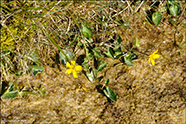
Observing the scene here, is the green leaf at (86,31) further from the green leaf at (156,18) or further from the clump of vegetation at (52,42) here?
the green leaf at (156,18)

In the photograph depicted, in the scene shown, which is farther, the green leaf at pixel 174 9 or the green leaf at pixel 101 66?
the green leaf at pixel 174 9

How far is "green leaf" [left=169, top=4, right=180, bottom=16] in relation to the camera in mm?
2645

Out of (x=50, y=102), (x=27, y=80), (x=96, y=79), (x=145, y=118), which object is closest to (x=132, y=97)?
(x=145, y=118)

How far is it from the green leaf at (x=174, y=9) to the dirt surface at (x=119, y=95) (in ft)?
1.46

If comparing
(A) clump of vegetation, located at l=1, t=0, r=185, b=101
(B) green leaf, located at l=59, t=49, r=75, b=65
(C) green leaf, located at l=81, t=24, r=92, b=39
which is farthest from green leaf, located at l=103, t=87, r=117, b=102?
(C) green leaf, located at l=81, t=24, r=92, b=39

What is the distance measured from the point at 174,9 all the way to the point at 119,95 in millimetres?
1416

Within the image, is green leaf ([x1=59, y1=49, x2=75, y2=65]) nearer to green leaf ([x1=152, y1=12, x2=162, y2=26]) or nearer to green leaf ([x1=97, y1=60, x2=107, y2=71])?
green leaf ([x1=97, y1=60, x2=107, y2=71])

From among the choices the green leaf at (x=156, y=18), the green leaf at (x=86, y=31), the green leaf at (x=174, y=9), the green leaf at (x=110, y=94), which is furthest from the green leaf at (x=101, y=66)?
the green leaf at (x=174, y=9)

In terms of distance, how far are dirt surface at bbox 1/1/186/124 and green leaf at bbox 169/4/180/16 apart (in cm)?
45

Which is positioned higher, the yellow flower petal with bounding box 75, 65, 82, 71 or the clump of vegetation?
the clump of vegetation

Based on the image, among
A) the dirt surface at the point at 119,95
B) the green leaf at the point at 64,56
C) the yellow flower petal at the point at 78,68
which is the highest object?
the green leaf at the point at 64,56

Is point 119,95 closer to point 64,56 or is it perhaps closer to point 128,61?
point 128,61

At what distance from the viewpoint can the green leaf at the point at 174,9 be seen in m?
2.64

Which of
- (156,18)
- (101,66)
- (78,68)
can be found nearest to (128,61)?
(101,66)
